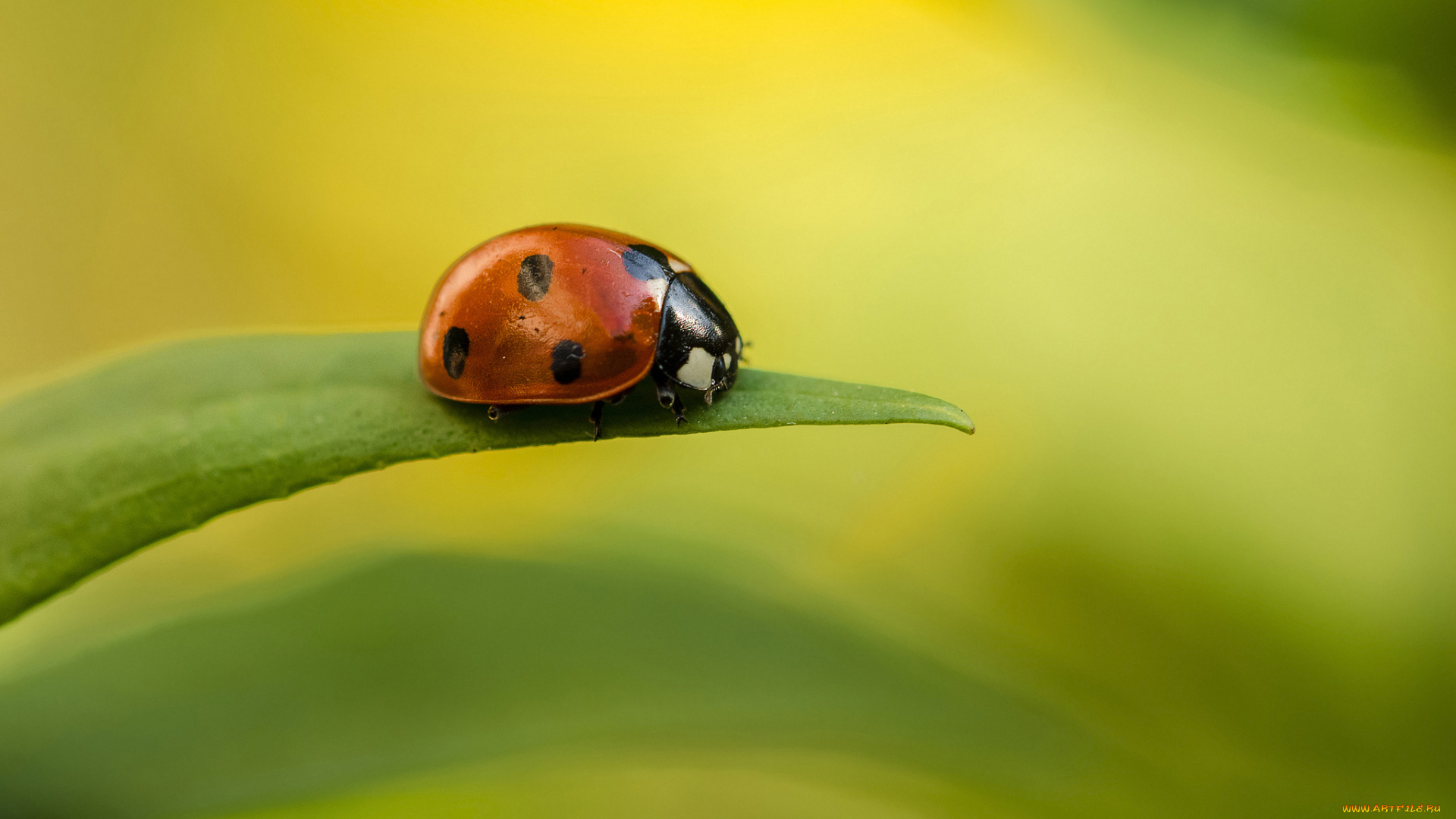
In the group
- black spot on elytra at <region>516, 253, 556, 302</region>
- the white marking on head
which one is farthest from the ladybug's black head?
black spot on elytra at <region>516, 253, 556, 302</region>

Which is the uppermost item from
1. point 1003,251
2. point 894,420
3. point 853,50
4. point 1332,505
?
point 853,50

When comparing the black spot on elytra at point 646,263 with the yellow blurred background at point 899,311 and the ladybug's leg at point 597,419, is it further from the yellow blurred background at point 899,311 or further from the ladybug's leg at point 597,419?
the yellow blurred background at point 899,311

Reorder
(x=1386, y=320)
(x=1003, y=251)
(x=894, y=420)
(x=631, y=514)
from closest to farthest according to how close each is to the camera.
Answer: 1. (x=894, y=420)
2. (x=631, y=514)
3. (x=1386, y=320)
4. (x=1003, y=251)

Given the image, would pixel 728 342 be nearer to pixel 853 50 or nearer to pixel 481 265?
pixel 481 265

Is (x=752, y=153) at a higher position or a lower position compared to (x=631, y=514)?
higher

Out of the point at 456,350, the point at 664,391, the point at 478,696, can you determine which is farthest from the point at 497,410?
the point at 478,696

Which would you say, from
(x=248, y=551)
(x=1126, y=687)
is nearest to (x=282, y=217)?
(x=248, y=551)

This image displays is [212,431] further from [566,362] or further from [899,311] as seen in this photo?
[899,311]

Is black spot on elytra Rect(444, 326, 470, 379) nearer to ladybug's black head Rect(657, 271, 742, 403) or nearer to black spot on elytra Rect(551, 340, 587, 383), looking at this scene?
black spot on elytra Rect(551, 340, 587, 383)
